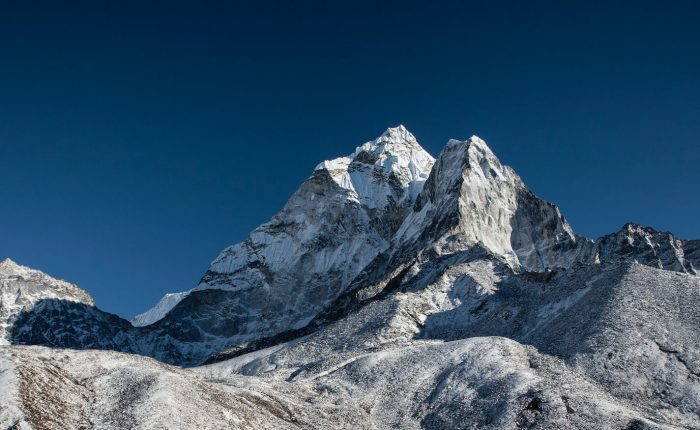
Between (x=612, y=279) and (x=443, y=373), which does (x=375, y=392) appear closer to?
(x=443, y=373)

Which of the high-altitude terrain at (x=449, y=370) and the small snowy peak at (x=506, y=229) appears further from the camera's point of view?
the small snowy peak at (x=506, y=229)

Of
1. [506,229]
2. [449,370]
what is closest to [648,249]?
[506,229]

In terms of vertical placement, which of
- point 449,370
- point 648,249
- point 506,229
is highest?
point 506,229

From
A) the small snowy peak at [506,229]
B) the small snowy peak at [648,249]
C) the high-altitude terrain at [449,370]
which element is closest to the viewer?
the high-altitude terrain at [449,370]

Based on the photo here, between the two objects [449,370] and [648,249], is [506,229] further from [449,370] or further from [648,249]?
[449,370]

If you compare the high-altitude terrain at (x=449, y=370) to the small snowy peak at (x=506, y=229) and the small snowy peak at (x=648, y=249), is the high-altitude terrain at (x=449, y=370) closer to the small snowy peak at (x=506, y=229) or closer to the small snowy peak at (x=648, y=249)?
the small snowy peak at (x=506, y=229)

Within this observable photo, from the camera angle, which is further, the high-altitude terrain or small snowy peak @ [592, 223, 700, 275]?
small snowy peak @ [592, 223, 700, 275]

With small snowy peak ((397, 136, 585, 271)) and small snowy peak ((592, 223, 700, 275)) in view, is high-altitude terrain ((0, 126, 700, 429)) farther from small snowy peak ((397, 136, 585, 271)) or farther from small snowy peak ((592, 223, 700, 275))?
small snowy peak ((592, 223, 700, 275))

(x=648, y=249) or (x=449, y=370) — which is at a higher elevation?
(x=648, y=249)

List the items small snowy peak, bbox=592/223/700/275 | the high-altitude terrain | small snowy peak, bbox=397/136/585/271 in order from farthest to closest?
small snowy peak, bbox=397/136/585/271 → small snowy peak, bbox=592/223/700/275 → the high-altitude terrain

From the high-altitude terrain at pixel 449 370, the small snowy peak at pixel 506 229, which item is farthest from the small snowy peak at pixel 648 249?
the high-altitude terrain at pixel 449 370

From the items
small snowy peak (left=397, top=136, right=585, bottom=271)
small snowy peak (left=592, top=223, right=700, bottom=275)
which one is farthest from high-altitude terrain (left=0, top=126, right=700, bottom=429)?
small snowy peak (left=592, top=223, right=700, bottom=275)

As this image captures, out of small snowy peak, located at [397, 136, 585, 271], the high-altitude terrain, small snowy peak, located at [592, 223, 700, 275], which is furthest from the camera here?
small snowy peak, located at [397, 136, 585, 271]
